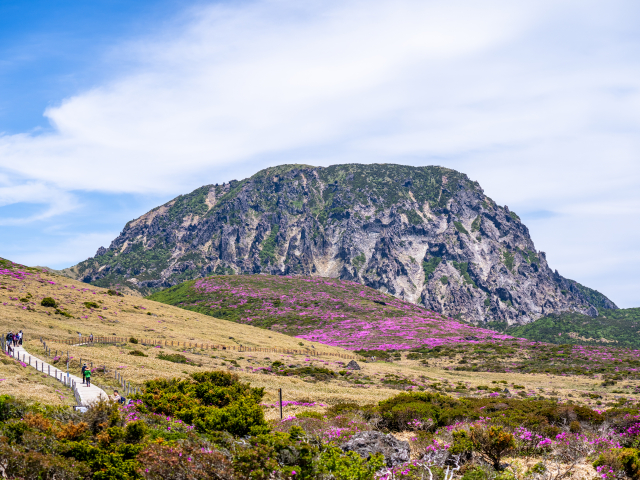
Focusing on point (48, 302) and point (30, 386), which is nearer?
point (30, 386)

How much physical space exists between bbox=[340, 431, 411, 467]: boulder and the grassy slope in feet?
445

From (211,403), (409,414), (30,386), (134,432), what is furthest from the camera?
(30,386)

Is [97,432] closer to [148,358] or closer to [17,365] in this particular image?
[17,365]

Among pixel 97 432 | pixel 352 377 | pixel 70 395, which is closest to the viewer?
pixel 97 432

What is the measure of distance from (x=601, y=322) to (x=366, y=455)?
A: 186 m

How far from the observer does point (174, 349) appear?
48.1m

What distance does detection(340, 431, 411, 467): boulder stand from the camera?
535 inches

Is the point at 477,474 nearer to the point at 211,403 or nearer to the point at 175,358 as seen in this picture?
the point at 211,403

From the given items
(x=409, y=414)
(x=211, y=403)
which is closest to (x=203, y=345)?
(x=211, y=403)

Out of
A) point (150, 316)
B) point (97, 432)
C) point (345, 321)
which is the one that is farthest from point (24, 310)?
point (345, 321)

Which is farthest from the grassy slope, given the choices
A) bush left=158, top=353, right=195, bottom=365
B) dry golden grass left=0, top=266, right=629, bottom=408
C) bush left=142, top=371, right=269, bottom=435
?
bush left=142, top=371, right=269, bottom=435

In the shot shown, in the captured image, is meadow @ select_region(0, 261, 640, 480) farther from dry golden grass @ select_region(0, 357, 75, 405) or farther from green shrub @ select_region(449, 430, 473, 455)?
dry golden grass @ select_region(0, 357, 75, 405)

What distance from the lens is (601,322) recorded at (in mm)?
165500

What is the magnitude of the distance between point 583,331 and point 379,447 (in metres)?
164
